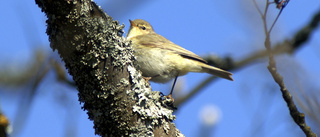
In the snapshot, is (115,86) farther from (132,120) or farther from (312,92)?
(312,92)

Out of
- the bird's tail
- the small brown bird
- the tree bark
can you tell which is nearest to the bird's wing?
the small brown bird

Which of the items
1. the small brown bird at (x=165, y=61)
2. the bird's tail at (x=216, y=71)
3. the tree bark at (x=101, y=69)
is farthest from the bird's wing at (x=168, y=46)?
the tree bark at (x=101, y=69)

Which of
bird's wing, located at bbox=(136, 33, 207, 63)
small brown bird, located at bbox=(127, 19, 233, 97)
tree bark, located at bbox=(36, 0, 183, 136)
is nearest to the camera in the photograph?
tree bark, located at bbox=(36, 0, 183, 136)

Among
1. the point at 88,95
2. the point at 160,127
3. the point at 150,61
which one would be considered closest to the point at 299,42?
the point at 150,61

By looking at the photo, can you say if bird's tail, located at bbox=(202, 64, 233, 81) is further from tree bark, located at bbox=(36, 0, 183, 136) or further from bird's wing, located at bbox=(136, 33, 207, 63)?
tree bark, located at bbox=(36, 0, 183, 136)

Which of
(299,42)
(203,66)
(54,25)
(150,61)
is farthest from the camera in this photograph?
(299,42)

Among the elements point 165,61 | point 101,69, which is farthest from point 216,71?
point 101,69
